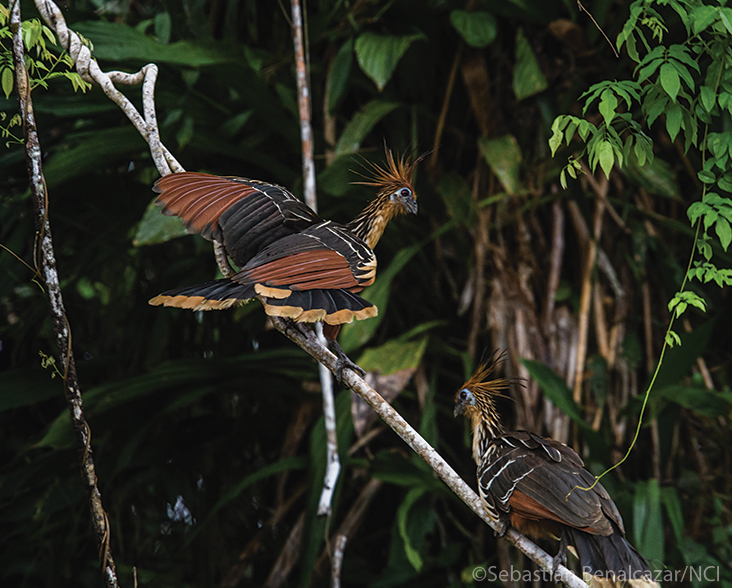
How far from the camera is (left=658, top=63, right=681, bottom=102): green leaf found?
51.4 inches

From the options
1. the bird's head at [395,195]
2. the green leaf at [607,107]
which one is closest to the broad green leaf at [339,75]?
the bird's head at [395,195]

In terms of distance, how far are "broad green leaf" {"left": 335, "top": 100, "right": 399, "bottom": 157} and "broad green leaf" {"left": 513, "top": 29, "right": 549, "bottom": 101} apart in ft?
1.69

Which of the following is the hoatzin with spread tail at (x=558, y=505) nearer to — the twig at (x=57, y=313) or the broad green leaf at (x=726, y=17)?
the twig at (x=57, y=313)

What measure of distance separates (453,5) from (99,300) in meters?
2.17

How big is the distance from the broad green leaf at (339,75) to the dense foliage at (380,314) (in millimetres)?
11

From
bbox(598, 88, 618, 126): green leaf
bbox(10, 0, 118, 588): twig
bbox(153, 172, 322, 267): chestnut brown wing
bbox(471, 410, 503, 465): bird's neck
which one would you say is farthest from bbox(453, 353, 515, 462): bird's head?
bbox(10, 0, 118, 588): twig

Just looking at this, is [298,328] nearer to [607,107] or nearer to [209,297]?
[209,297]

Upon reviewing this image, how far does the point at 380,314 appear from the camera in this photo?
282cm

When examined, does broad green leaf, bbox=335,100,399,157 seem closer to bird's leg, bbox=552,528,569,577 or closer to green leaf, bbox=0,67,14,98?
green leaf, bbox=0,67,14,98

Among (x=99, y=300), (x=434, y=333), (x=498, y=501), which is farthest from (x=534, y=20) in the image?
(x=99, y=300)

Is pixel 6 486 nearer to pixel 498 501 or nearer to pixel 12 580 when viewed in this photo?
pixel 12 580

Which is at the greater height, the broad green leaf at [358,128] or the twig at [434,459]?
the broad green leaf at [358,128]

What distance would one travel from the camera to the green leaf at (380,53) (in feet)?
9.04

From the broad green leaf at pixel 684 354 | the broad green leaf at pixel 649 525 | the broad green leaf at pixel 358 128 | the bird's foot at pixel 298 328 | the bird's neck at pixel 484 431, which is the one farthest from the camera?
the broad green leaf at pixel 358 128
